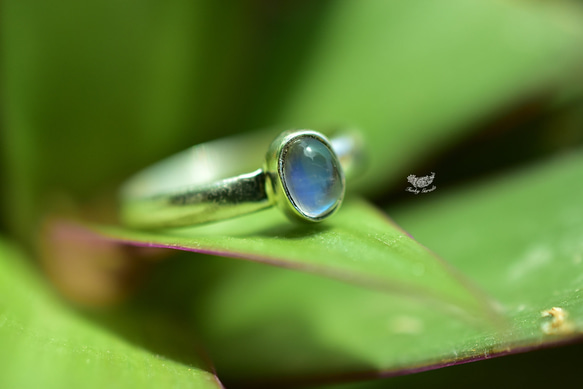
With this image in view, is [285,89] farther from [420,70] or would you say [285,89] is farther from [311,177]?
[311,177]

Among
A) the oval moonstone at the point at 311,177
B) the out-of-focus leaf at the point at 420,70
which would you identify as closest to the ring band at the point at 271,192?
the oval moonstone at the point at 311,177

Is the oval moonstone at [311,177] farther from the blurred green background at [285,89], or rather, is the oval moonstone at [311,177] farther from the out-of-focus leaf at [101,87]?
the out-of-focus leaf at [101,87]

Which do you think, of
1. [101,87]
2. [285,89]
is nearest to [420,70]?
[285,89]

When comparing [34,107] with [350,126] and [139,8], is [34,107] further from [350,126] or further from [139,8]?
[350,126]

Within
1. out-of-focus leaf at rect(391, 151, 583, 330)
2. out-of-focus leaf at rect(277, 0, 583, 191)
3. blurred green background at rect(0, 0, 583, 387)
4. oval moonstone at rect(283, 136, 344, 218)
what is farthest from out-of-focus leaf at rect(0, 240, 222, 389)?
out-of-focus leaf at rect(277, 0, 583, 191)

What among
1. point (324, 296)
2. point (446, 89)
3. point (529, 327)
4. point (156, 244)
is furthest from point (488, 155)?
point (156, 244)
